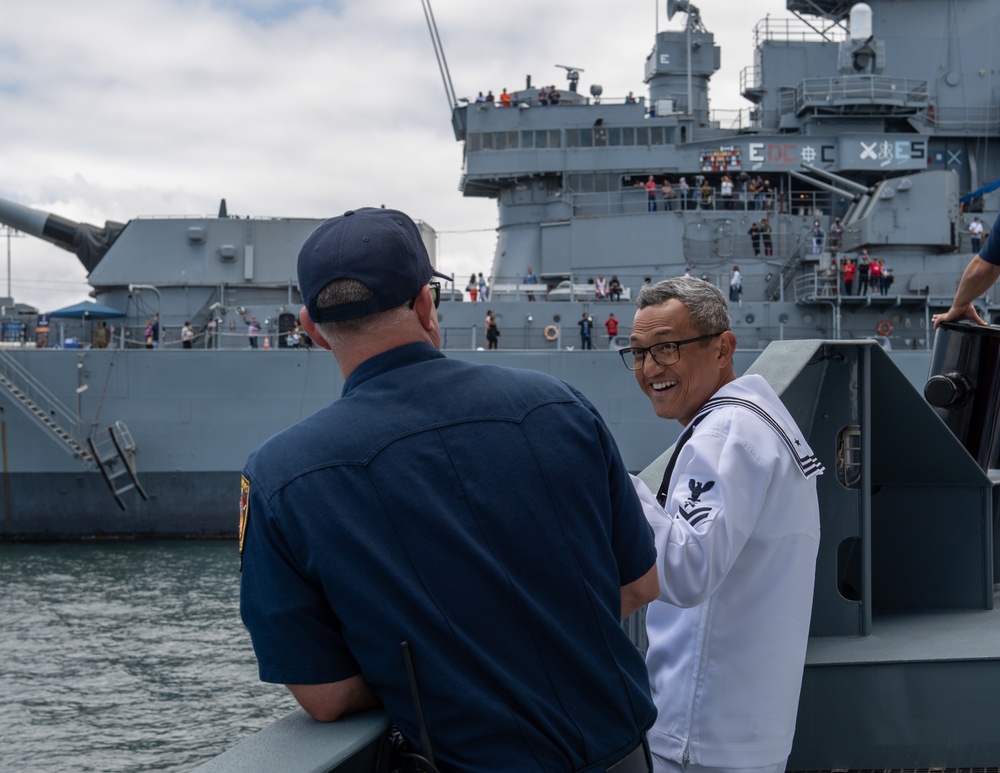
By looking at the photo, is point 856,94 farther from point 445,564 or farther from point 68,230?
point 445,564

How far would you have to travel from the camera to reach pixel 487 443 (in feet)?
4.55

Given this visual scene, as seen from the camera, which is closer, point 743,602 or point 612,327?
point 743,602

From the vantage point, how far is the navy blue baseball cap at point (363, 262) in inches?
55.9

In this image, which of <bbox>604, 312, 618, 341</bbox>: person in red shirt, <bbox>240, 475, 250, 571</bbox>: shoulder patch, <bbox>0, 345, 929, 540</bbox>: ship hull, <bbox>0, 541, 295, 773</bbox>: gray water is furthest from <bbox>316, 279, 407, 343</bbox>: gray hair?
<bbox>604, 312, 618, 341</bbox>: person in red shirt

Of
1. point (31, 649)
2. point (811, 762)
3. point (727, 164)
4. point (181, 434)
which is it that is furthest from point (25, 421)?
point (811, 762)

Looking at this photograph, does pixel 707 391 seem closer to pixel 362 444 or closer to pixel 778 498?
pixel 778 498

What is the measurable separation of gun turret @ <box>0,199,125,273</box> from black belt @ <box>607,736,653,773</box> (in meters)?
21.9

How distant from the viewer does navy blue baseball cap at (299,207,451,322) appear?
1.42m

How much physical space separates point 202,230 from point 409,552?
20.2m

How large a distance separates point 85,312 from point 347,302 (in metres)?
19.5

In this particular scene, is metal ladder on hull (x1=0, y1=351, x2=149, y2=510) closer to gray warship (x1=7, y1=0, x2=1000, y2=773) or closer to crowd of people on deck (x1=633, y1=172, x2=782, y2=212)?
gray warship (x1=7, y1=0, x2=1000, y2=773)

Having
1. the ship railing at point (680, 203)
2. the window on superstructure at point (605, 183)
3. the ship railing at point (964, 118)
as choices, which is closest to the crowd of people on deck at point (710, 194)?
the ship railing at point (680, 203)

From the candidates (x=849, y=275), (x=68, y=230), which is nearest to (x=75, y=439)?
(x=68, y=230)

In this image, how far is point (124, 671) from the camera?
9.61 m
